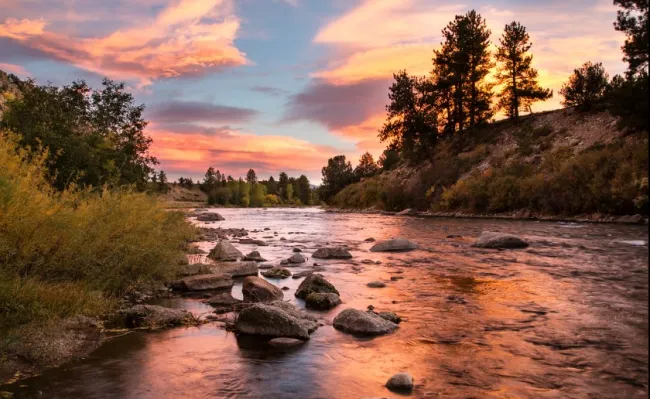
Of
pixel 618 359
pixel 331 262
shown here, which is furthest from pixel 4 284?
pixel 331 262

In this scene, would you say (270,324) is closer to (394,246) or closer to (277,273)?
(277,273)

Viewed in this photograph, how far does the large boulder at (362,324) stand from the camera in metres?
10.2

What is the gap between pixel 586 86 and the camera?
5297cm

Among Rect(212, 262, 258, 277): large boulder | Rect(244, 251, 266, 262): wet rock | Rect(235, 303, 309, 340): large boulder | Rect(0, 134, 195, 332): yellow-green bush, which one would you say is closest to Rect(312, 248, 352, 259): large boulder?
Rect(244, 251, 266, 262): wet rock

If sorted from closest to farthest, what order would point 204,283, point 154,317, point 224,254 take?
point 154,317, point 204,283, point 224,254

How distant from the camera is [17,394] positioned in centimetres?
694

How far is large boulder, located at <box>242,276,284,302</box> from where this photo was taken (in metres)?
13.1

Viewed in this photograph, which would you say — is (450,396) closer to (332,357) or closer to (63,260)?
(332,357)

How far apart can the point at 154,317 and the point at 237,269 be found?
21.6 ft

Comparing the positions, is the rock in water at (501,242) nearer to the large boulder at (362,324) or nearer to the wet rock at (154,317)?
the large boulder at (362,324)

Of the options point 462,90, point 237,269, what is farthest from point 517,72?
point 237,269

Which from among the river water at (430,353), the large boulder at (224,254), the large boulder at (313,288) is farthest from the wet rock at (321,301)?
the large boulder at (224,254)

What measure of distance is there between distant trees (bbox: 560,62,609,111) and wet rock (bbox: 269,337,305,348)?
175ft

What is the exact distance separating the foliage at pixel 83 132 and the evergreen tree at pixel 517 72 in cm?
4552
